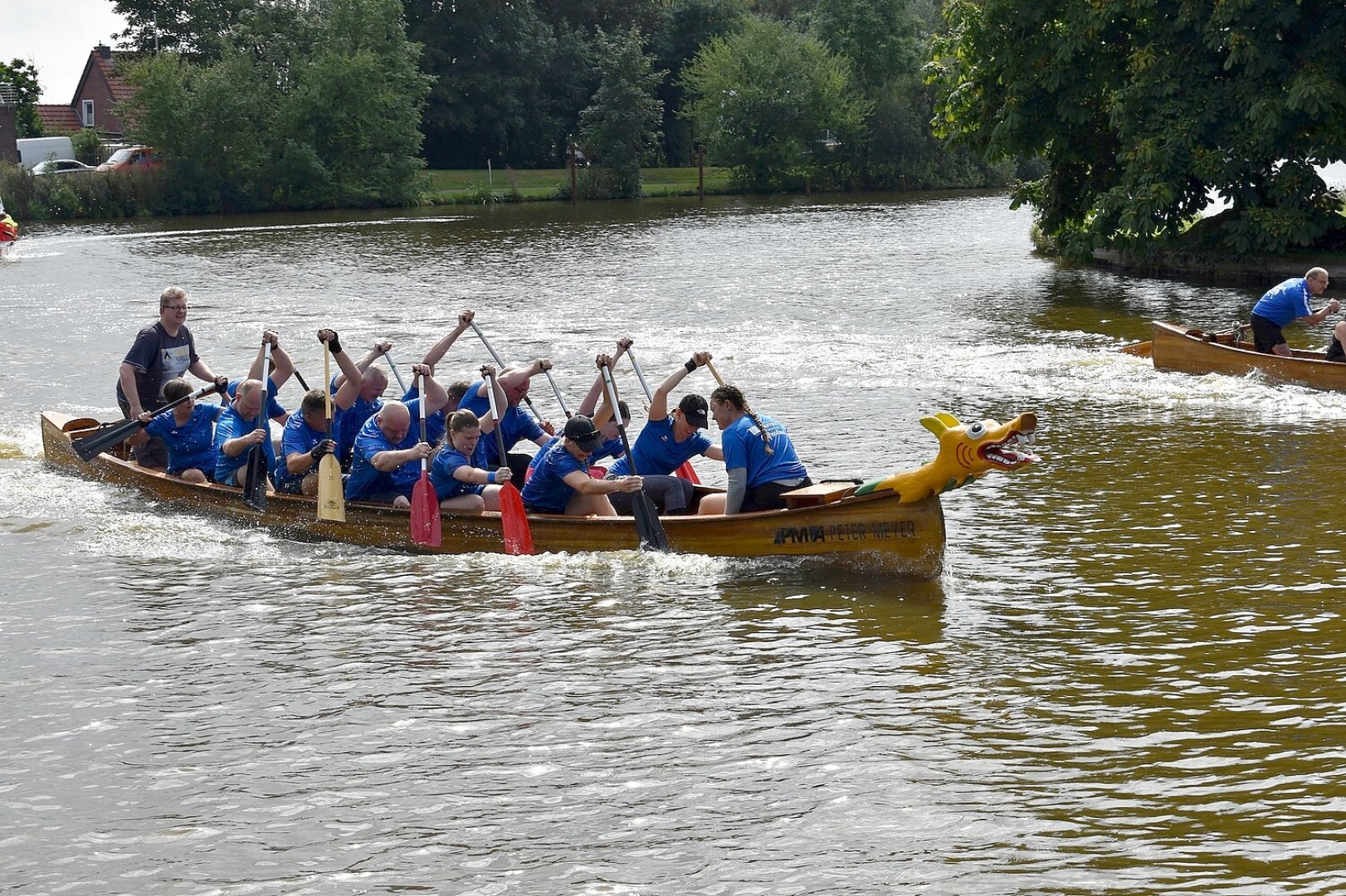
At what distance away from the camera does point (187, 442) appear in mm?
14469

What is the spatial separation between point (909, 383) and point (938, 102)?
1547 cm

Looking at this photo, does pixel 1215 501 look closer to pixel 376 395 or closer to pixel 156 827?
pixel 376 395

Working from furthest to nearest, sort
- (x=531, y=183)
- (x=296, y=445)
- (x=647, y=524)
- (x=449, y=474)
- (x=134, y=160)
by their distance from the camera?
(x=531, y=183) → (x=134, y=160) → (x=296, y=445) → (x=449, y=474) → (x=647, y=524)

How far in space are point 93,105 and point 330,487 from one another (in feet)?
267

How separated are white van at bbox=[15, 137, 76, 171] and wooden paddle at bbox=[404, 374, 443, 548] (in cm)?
6072

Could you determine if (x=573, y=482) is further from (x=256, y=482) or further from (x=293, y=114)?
(x=293, y=114)

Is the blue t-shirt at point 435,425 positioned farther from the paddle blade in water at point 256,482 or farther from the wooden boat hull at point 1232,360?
the wooden boat hull at point 1232,360

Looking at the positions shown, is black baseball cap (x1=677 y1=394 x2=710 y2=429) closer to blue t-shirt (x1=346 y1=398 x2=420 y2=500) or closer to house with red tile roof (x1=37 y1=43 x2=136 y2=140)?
blue t-shirt (x1=346 y1=398 x2=420 y2=500)

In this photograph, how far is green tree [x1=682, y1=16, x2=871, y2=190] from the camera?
68.9 metres

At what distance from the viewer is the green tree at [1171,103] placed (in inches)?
1049

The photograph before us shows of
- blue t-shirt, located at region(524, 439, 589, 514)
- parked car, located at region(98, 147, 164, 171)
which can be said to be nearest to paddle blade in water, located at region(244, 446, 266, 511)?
blue t-shirt, located at region(524, 439, 589, 514)

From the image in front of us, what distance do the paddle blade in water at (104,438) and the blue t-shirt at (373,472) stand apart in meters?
3.02

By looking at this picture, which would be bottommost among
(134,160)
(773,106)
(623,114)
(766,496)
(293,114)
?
(766,496)

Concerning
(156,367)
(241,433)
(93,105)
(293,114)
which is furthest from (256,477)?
(93,105)
